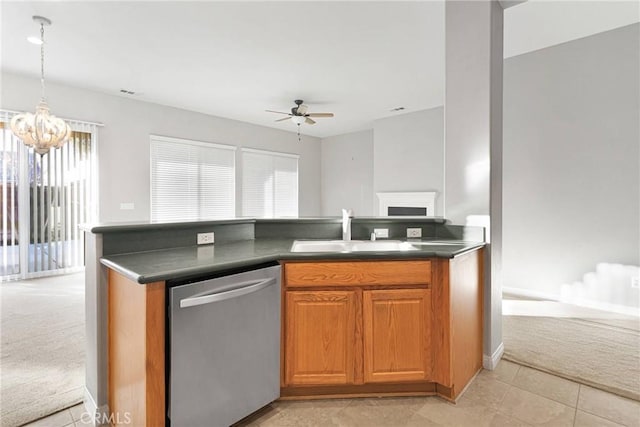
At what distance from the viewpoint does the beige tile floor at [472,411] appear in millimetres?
1824

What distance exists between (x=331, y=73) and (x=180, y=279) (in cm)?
389

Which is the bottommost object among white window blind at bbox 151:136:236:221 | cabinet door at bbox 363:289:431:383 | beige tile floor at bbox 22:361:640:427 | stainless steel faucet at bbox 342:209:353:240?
beige tile floor at bbox 22:361:640:427

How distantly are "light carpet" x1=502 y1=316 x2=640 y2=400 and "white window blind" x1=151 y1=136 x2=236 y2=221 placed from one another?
512cm

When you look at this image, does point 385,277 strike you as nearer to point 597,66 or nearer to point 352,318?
point 352,318

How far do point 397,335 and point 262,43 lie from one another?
3.34m

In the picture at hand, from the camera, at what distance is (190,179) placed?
659 centimetres

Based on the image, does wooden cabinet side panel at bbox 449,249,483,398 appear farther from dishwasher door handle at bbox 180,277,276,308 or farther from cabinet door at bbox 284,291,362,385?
dishwasher door handle at bbox 180,277,276,308

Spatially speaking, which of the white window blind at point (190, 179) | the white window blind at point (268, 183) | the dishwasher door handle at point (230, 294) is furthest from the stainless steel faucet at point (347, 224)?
the white window blind at point (268, 183)

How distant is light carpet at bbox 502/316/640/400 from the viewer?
A: 2.27 meters

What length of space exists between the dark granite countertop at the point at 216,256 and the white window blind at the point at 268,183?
5332mm

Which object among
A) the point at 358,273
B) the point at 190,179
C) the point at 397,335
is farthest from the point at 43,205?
the point at 397,335

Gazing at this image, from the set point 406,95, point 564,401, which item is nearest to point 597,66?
point 406,95

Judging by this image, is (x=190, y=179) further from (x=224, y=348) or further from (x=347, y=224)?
(x=224, y=348)

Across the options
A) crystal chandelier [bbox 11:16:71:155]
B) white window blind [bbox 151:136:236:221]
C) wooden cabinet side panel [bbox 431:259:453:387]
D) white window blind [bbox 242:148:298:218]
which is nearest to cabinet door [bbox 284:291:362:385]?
wooden cabinet side panel [bbox 431:259:453:387]
